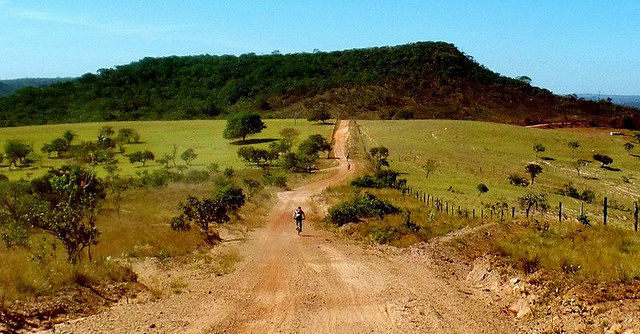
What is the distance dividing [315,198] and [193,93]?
134358mm

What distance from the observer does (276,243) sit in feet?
76.8

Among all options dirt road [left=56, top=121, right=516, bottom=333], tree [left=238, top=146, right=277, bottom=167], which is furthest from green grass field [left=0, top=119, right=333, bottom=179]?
dirt road [left=56, top=121, right=516, bottom=333]

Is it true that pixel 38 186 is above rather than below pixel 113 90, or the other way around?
below

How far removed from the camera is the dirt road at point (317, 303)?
40.0 ft

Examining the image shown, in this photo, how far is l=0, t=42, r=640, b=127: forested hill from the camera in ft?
420

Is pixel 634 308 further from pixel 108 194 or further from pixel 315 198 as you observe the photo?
pixel 108 194

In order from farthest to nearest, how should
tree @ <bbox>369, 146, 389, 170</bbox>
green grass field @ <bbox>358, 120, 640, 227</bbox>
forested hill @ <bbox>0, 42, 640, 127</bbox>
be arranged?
forested hill @ <bbox>0, 42, 640, 127</bbox> < tree @ <bbox>369, 146, 389, 170</bbox> < green grass field @ <bbox>358, 120, 640, 227</bbox>

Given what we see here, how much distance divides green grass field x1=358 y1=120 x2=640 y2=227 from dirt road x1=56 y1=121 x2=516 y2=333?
2389 cm

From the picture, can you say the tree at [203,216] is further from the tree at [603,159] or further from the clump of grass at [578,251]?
the tree at [603,159]

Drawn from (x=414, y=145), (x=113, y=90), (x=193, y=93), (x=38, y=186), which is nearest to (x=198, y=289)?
(x=38, y=186)

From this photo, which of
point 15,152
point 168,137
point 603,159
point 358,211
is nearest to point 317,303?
point 358,211

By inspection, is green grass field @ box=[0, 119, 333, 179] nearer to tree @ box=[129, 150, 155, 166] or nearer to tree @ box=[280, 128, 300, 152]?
tree @ box=[129, 150, 155, 166]

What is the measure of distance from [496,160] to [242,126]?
3997cm

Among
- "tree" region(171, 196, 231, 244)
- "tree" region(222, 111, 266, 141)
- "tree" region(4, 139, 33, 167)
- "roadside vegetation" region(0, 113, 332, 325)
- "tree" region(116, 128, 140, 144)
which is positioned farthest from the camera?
"tree" region(116, 128, 140, 144)
